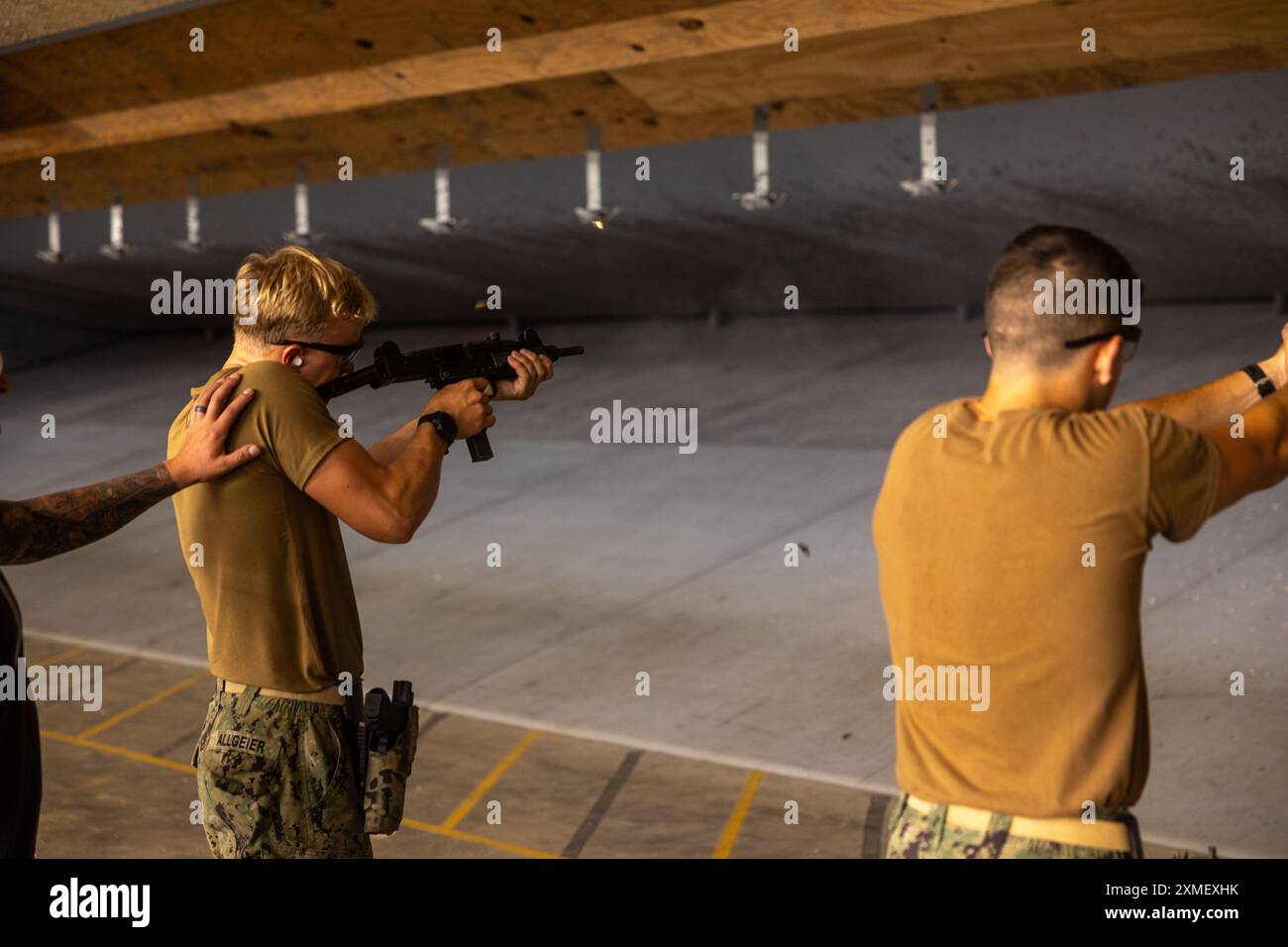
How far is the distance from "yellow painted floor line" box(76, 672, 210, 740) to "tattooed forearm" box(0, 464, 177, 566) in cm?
321

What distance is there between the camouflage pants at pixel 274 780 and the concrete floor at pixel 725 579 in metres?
1.83

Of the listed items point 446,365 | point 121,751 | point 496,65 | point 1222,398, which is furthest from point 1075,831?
point 496,65

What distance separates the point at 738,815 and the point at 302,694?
214cm

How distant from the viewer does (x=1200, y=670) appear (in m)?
4.73

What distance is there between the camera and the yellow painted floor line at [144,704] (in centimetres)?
530

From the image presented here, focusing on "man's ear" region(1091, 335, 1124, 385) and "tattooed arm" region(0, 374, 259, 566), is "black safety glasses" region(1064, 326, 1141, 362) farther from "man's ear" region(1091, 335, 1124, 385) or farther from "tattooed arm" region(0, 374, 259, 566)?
"tattooed arm" region(0, 374, 259, 566)

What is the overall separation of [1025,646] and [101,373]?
1473cm

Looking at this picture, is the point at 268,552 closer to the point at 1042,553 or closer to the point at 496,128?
the point at 1042,553

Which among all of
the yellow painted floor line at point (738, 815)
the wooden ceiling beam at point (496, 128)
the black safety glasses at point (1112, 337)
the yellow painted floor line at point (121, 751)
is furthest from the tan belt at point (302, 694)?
the wooden ceiling beam at point (496, 128)

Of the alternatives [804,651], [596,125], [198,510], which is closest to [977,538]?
[198,510]

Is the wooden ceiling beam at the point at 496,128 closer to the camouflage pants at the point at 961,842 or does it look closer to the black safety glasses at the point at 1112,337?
the black safety glasses at the point at 1112,337

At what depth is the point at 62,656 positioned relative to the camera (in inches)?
250

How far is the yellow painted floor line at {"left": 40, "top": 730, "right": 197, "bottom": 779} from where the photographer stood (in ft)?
16.0

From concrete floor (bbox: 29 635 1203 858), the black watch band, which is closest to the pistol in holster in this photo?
the black watch band
